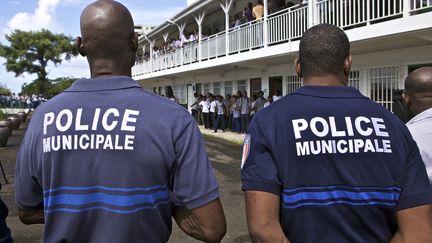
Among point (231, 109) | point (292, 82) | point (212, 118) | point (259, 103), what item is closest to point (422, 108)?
point (292, 82)

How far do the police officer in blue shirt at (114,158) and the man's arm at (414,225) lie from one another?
29.1 inches

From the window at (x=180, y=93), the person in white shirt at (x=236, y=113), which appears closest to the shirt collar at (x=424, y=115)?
the person in white shirt at (x=236, y=113)

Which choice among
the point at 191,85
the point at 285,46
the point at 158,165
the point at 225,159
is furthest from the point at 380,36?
the point at 191,85

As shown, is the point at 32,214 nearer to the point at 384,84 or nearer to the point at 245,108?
the point at 384,84

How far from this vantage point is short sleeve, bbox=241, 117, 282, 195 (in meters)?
1.72

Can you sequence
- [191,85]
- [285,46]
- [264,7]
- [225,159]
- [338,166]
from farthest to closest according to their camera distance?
[191,85]
[264,7]
[285,46]
[225,159]
[338,166]

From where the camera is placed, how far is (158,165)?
1601mm

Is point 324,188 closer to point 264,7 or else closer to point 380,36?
point 380,36

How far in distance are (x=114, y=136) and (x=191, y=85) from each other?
77.0 feet

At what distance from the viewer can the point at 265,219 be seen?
171cm

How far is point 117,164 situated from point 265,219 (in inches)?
24.9

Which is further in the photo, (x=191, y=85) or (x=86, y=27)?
(x=191, y=85)

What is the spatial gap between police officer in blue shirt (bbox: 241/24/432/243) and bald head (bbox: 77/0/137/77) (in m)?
0.66

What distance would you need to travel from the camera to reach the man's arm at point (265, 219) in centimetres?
170
